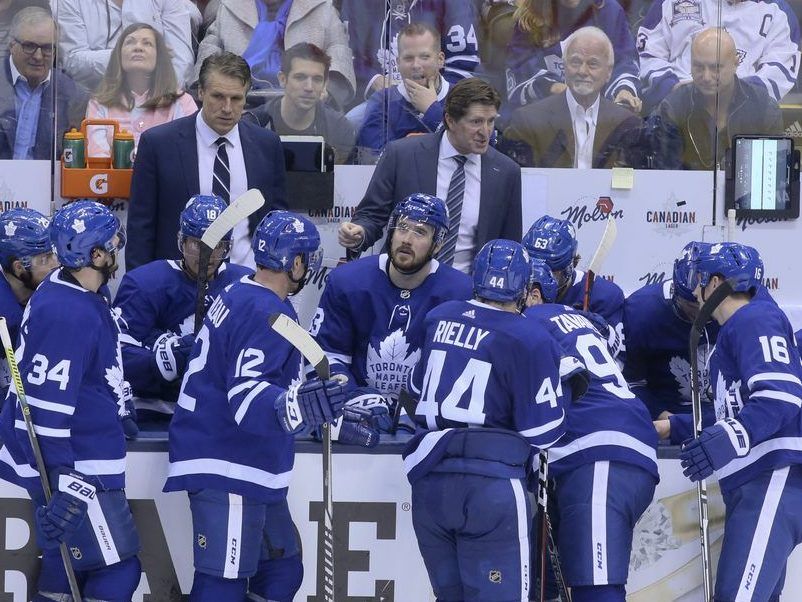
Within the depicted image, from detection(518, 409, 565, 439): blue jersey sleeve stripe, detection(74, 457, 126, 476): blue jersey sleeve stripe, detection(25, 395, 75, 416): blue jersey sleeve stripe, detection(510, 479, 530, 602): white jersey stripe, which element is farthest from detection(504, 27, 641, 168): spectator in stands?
detection(25, 395, 75, 416): blue jersey sleeve stripe

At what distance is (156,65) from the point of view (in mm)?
5676

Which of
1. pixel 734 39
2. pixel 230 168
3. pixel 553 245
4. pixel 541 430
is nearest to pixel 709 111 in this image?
pixel 734 39

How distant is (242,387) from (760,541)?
61.3 inches

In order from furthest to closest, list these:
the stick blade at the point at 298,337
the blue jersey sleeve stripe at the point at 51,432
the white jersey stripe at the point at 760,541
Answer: the white jersey stripe at the point at 760,541, the blue jersey sleeve stripe at the point at 51,432, the stick blade at the point at 298,337

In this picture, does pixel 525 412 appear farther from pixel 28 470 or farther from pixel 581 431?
pixel 28 470

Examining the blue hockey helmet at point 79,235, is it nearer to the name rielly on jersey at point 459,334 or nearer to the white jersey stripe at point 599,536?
the name rielly on jersey at point 459,334

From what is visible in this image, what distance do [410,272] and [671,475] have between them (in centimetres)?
107

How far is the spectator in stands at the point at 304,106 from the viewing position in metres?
5.74

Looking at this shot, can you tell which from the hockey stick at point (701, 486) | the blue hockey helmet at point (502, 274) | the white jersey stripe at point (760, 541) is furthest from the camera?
the hockey stick at point (701, 486)

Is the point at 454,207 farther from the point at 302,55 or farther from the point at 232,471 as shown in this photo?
the point at 232,471

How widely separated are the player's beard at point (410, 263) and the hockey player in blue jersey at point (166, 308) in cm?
52

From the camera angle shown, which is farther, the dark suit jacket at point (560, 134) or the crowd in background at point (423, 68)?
the dark suit jacket at point (560, 134)

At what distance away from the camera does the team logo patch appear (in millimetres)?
5867

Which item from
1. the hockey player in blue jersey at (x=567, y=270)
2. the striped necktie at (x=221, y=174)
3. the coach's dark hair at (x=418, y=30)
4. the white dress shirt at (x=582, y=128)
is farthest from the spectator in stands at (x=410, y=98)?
the hockey player in blue jersey at (x=567, y=270)
